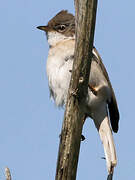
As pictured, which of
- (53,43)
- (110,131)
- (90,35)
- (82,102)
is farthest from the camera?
(53,43)

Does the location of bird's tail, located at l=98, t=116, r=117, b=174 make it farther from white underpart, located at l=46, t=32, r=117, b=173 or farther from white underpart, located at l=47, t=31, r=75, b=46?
white underpart, located at l=47, t=31, r=75, b=46

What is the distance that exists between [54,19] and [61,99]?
1756 mm

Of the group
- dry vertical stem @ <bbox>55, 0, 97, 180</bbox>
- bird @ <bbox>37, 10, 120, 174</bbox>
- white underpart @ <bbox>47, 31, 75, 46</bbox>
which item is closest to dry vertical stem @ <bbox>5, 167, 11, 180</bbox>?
dry vertical stem @ <bbox>55, 0, 97, 180</bbox>

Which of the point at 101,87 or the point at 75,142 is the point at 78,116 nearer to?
the point at 75,142

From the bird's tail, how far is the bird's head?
1.70 m

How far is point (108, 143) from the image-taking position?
23.2 ft

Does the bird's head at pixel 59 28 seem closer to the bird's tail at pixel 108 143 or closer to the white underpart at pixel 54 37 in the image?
the white underpart at pixel 54 37

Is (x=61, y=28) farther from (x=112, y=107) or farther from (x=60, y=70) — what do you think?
(x=112, y=107)

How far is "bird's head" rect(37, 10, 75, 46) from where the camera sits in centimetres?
794

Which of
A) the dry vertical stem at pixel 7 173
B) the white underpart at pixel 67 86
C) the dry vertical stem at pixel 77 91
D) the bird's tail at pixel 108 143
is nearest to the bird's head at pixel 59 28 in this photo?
the white underpart at pixel 67 86

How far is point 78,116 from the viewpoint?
505 cm

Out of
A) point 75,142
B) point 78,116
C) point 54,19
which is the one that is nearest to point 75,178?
point 75,142

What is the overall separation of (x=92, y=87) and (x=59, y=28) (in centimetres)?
155

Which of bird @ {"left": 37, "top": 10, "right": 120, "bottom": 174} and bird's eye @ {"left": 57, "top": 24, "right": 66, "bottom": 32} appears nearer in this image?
bird @ {"left": 37, "top": 10, "right": 120, "bottom": 174}
